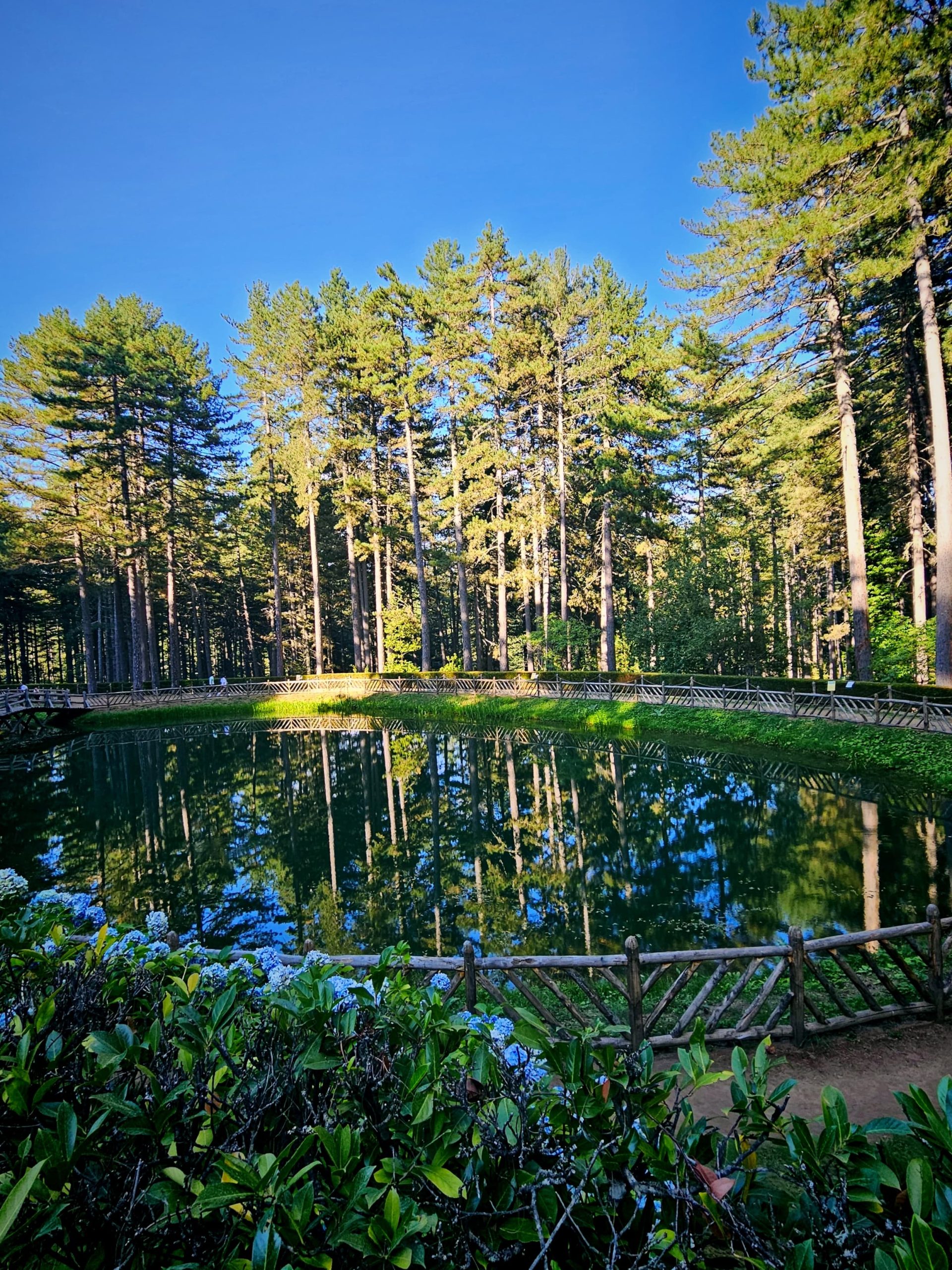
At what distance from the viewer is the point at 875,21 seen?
49.8 feet

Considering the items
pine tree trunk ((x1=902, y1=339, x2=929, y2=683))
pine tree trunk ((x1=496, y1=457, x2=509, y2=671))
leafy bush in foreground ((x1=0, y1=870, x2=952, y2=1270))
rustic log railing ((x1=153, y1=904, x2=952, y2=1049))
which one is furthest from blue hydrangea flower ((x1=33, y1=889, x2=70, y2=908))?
pine tree trunk ((x1=496, y1=457, x2=509, y2=671))

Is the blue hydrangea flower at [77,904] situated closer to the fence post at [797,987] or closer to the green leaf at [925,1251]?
the green leaf at [925,1251]

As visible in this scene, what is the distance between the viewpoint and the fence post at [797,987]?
5367 millimetres

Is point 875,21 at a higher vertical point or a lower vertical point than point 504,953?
higher

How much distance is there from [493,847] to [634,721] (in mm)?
13526

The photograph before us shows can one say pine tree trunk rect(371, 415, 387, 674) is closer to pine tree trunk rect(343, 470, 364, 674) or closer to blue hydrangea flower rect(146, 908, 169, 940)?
pine tree trunk rect(343, 470, 364, 674)

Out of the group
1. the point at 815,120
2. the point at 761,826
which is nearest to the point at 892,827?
the point at 761,826

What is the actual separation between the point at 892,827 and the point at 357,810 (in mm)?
11866

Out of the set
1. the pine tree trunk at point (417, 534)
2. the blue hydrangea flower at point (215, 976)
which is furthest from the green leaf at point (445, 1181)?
the pine tree trunk at point (417, 534)

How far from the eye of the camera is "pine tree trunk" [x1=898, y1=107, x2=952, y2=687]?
17.1m

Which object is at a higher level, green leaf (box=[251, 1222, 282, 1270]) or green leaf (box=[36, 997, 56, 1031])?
green leaf (box=[36, 997, 56, 1031])

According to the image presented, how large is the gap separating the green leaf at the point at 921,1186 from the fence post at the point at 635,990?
3.77 m

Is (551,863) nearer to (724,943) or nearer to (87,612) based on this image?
(724,943)

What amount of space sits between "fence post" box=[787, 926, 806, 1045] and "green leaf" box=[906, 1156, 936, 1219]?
4.42m
